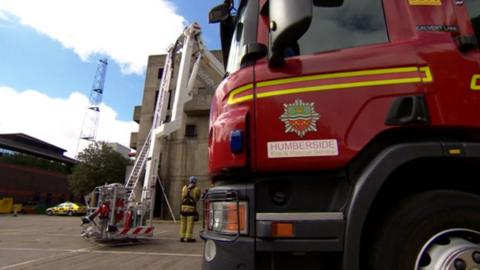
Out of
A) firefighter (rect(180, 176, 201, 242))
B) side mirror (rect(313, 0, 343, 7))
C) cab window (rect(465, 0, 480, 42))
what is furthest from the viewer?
firefighter (rect(180, 176, 201, 242))

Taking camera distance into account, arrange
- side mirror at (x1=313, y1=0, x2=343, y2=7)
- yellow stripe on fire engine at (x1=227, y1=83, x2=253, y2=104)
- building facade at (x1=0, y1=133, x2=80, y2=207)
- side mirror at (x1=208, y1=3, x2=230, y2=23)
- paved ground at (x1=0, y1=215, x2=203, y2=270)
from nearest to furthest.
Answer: yellow stripe on fire engine at (x1=227, y1=83, x2=253, y2=104) → side mirror at (x1=313, y1=0, x2=343, y2=7) → side mirror at (x1=208, y1=3, x2=230, y2=23) → paved ground at (x1=0, y1=215, x2=203, y2=270) → building facade at (x1=0, y1=133, x2=80, y2=207)

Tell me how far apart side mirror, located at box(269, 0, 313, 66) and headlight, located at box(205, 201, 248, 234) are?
3.65 ft

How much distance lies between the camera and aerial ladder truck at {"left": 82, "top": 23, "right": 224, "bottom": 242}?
28.9ft

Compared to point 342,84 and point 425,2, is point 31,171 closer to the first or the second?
point 342,84

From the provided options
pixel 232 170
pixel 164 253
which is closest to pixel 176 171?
pixel 164 253

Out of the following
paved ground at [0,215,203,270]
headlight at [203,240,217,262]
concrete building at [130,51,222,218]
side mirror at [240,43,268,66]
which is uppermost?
concrete building at [130,51,222,218]

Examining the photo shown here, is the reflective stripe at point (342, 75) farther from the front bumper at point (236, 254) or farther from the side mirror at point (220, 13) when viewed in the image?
the side mirror at point (220, 13)

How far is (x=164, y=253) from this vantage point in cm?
718

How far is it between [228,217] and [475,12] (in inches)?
95.7

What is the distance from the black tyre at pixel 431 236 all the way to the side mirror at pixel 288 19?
1332 millimetres

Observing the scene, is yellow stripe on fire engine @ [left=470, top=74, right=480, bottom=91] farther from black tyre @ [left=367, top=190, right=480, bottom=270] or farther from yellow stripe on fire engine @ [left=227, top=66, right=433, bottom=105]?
black tyre @ [left=367, top=190, right=480, bottom=270]

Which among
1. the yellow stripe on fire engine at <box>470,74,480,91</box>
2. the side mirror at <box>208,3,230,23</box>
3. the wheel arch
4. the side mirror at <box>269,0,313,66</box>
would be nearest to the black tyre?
the wheel arch

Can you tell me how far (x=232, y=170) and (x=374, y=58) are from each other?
1264 mm

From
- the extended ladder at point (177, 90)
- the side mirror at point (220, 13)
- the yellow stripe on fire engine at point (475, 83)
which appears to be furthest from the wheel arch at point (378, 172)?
the extended ladder at point (177, 90)
